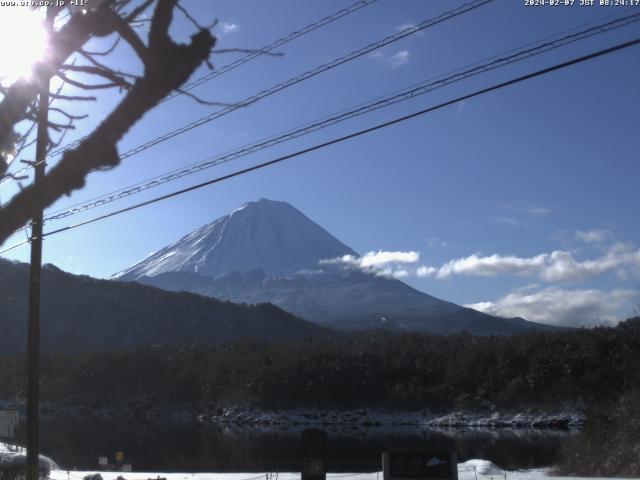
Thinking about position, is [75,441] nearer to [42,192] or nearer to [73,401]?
[73,401]

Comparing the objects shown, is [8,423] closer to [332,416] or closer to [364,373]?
[332,416]

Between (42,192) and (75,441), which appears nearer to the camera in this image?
(42,192)

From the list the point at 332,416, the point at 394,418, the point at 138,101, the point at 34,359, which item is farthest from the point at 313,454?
the point at 332,416

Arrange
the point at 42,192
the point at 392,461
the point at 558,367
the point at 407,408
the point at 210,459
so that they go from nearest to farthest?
the point at 42,192 → the point at 392,461 → the point at 210,459 → the point at 558,367 → the point at 407,408

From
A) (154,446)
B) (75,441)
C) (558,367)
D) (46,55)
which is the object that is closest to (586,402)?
(558,367)

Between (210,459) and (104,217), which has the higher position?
(104,217)

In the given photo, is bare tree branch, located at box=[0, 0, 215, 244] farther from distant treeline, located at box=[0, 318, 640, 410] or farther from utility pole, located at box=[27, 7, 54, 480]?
distant treeline, located at box=[0, 318, 640, 410]

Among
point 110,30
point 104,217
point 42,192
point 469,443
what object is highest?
point 104,217

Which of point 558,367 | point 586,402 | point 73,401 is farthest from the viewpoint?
point 73,401
